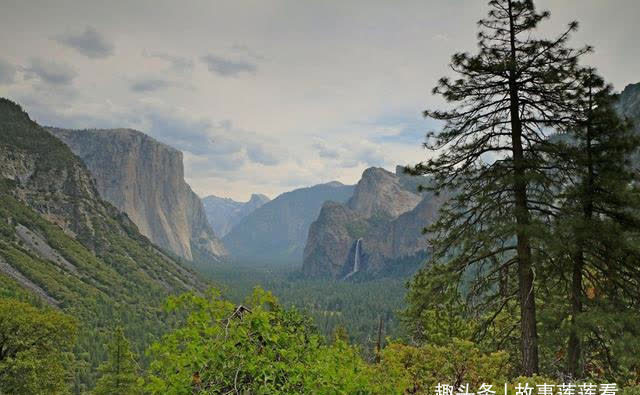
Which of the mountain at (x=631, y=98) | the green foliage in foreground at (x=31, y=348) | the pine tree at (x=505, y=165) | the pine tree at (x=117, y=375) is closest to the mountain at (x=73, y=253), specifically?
the green foliage in foreground at (x=31, y=348)

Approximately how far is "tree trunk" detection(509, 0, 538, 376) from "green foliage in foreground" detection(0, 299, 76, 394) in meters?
26.4

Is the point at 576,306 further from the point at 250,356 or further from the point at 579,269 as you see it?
the point at 250,356

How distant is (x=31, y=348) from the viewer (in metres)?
27.9

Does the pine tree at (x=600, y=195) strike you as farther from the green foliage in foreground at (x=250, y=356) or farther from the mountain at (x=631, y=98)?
the mountain at (x=631, y=98)

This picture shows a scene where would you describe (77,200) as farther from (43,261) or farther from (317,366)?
(317,366)

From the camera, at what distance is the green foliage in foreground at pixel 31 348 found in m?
25.9

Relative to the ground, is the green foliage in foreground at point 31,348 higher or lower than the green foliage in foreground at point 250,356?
lower

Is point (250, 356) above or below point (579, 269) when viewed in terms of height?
below

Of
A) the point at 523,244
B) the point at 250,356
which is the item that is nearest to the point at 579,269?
the point at 523,244

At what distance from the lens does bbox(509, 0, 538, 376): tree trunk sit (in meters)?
10.9

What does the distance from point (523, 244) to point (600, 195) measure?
2.13 meters

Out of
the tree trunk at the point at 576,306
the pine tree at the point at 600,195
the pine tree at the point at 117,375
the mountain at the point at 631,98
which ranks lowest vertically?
the pine tree at the point at 117,375

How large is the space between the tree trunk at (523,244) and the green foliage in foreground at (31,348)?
86.6ft

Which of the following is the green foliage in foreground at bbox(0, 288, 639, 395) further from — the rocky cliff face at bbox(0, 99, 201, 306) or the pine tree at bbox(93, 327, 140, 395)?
the rocky cliff face at bbox(0, 99, 201, 306)
